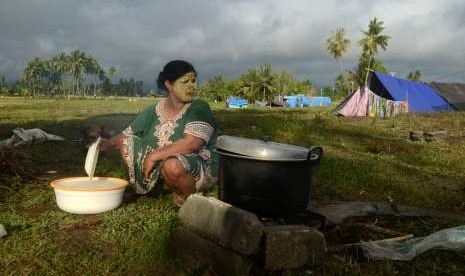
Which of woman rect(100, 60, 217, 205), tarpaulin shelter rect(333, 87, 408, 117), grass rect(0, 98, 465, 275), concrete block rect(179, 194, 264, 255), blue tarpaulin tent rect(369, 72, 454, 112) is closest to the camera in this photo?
concrete block rect(179, 194, 264, 255)

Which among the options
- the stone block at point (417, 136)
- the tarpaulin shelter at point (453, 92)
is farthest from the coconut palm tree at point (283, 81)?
the stone block at point (417, 136)

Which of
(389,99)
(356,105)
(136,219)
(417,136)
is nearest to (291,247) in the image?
(136,219)

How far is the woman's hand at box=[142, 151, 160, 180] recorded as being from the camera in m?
3.45

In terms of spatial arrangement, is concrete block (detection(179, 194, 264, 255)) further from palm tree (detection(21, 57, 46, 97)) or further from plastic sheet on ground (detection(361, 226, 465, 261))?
palm tree (detection(21, 57, 46, 97))

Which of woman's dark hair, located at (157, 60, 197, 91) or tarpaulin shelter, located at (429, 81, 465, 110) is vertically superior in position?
tarpaulin shelter, located at (429, 81, 465, 110)

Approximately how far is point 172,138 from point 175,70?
0.57m

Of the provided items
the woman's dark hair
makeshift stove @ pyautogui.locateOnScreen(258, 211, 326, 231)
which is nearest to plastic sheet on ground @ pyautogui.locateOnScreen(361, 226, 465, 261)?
makeshift stove @ pyautogui.locateOnScreen(258, 211, 326, 231)

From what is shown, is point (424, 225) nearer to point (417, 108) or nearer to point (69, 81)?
point (417, 108)

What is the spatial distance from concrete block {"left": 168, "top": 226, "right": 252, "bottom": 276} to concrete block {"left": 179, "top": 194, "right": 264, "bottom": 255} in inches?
1.8

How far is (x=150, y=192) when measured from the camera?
159 inches

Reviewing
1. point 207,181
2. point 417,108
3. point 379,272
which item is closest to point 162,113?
point 207,181

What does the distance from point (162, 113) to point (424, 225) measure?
2460 millimetres

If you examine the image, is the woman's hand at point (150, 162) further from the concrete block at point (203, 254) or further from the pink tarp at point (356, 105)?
the pink tarp at point (356, 105)

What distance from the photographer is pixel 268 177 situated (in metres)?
2.74
